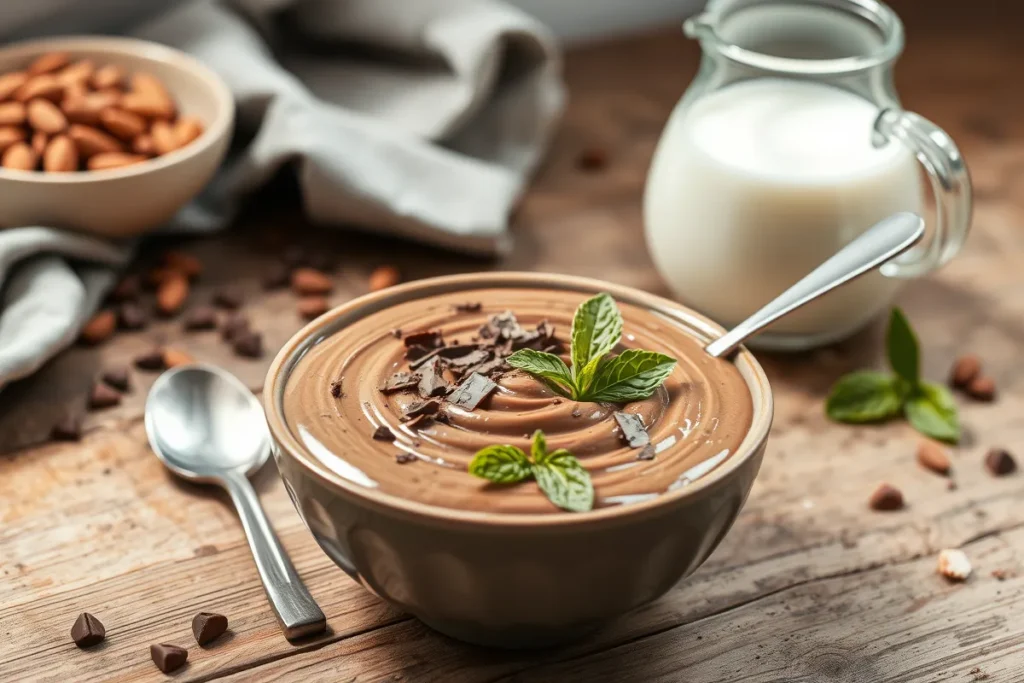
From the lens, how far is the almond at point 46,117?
194 cm

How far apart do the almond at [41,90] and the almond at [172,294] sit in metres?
0.37

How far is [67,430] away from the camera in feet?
5.32

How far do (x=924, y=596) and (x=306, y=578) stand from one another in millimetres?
745

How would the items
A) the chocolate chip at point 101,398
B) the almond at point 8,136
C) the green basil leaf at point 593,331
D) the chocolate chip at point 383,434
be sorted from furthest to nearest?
the almond at point 8,136 → the chocolate chip at point 101,398 → the green basil leaf at point 593,331 → the chocolate chip at point 383,434

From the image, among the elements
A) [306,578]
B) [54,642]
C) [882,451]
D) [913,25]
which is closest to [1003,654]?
[882,451]

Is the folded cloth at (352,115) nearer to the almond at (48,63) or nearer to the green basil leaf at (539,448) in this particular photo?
the almond at (48,63)

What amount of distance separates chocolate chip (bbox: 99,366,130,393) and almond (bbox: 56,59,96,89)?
579 millimetres

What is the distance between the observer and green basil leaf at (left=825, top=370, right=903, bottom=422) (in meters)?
1.75

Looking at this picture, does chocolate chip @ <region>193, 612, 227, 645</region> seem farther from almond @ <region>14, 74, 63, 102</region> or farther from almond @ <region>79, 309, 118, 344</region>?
almond @ <region>14, 74, 63, 102</region>

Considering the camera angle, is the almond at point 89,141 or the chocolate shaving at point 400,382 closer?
the chocolate shaving at point 400,382

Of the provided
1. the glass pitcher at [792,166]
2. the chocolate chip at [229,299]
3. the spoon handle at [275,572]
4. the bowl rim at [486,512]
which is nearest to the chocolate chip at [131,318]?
the chocolate chip at [229,299]

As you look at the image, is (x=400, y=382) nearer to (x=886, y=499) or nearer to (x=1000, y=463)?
(x=886, y=499)

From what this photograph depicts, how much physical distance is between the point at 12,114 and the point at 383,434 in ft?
3.67

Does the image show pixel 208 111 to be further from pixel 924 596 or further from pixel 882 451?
pixel 924 596
